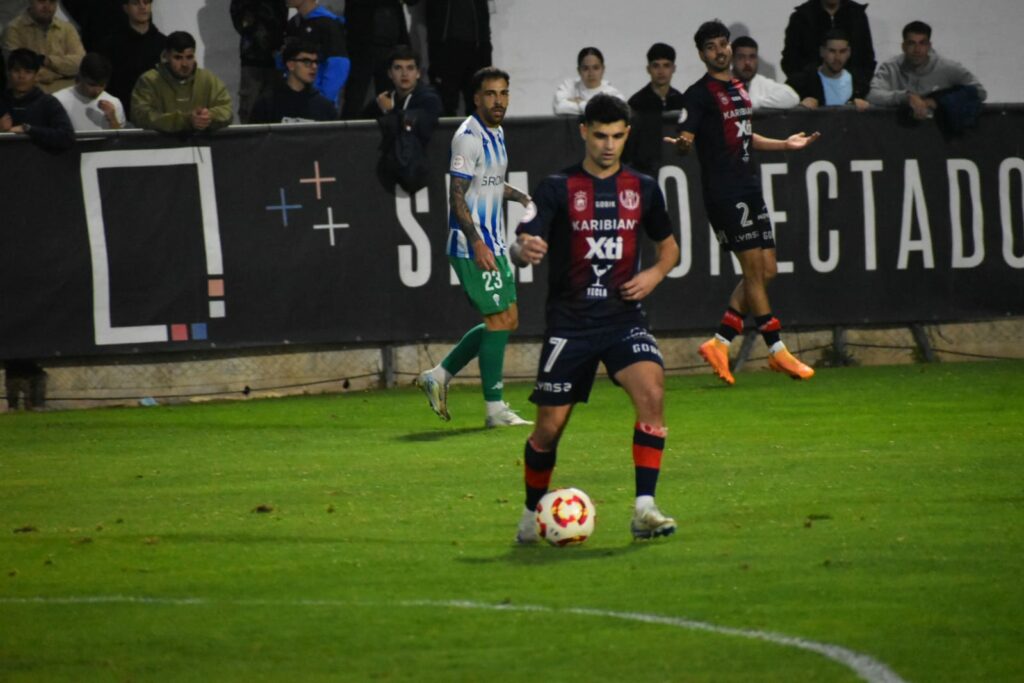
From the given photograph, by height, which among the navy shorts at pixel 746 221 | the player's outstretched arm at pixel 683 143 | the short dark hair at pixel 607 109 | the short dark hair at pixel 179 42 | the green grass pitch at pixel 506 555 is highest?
the short dark hair at pixel 179 42

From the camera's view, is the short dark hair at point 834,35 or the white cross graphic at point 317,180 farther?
Result: the short dark hair at point 834,35

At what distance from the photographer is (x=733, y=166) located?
1393cm

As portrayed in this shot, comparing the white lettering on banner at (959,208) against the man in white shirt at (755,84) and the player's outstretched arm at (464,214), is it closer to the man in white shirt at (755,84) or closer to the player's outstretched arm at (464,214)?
the man in white shirt at (755,84)


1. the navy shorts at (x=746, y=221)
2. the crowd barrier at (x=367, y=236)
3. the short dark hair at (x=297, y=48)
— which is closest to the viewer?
the navy shorts at (x=746, y=221)

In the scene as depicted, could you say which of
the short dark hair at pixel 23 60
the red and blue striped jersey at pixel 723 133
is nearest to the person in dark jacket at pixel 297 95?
the short dark hair at pixel 23 60

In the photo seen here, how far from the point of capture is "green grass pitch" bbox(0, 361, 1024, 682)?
587cm

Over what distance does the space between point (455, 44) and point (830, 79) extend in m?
3.68

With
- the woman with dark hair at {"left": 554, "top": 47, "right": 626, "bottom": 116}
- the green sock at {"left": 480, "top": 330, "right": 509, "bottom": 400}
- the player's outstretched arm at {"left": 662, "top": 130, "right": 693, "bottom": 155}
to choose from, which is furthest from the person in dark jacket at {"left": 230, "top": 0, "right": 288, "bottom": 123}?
the green sock at {"left": 480, "top": 330, "right": 509, "bottom": 400}

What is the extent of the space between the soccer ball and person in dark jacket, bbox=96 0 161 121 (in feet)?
30.9

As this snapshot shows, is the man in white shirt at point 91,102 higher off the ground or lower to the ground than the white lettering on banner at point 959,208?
higher

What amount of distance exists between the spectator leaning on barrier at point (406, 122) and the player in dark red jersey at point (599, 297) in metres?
7.09

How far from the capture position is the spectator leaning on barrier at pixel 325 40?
16.4 m

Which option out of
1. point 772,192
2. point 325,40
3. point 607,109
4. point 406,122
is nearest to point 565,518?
point 607,109

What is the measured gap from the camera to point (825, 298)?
16.2 m
